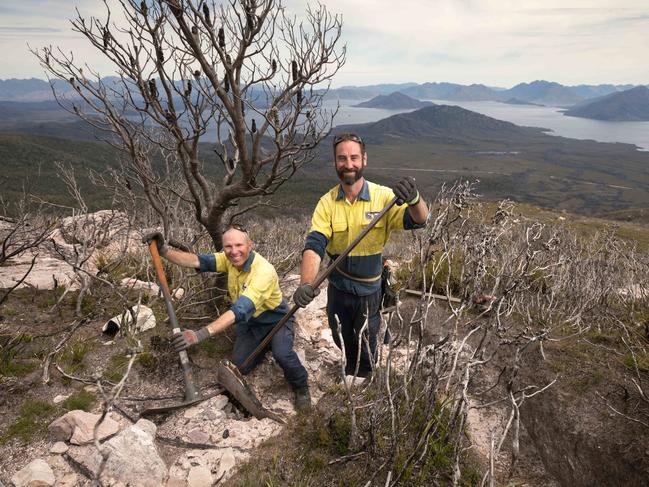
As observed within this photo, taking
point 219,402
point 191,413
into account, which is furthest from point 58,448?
point 219,402

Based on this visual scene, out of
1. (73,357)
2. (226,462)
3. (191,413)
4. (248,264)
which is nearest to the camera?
(226,462)

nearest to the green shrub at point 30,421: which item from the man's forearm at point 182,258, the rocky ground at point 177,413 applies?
the rocky ground at point 177,413

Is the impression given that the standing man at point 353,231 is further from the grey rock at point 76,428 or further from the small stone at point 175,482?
the grey rock at point 76,428

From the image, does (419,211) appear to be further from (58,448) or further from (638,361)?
(58,448)

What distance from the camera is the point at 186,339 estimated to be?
3.58 metres

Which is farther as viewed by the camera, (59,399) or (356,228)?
(356,228)

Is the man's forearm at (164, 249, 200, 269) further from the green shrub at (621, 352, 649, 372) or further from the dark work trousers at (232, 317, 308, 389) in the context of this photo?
the green shrub at (621, 352, 649, 372)

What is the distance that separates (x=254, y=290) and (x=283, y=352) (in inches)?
30.2

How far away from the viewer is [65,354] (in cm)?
433

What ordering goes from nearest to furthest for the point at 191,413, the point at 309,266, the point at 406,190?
1. the point at 406,190
2. the point at 309,266
3. the point at 191,413

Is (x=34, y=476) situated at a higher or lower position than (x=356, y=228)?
lower

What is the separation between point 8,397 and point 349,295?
3.37m

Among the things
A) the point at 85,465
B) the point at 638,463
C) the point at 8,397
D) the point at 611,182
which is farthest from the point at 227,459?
the point at 611,182

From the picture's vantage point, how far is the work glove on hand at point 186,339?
11.6 feet
